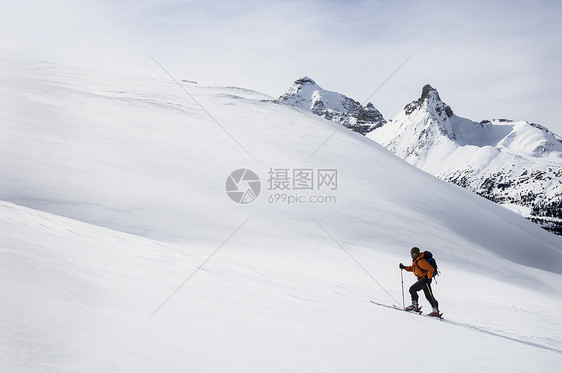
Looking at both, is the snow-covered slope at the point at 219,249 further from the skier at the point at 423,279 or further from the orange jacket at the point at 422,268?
the orange jacket at the point at 422,268

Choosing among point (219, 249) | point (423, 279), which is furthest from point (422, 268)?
point (219, 249)

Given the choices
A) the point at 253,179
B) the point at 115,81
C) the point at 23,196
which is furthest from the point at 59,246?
the point at 115,81

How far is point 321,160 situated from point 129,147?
12.8 m

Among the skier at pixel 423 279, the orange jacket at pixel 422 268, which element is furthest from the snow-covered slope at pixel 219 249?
the orange jacket at pixel 422 268

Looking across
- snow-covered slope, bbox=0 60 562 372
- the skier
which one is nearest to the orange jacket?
the skier

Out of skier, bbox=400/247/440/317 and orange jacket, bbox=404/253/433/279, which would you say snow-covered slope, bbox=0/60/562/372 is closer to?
skier, bbox=400/247/440/317

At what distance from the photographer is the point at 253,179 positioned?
21.5m

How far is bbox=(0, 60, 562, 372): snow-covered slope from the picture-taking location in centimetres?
440

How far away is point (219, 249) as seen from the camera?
13.3 metres

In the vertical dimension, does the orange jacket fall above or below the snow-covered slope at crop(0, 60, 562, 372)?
above

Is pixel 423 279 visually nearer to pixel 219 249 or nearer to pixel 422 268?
pixel 422 268

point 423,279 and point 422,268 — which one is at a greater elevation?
point 422,268

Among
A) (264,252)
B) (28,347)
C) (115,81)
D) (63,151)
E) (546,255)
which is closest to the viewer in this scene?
(28,347)

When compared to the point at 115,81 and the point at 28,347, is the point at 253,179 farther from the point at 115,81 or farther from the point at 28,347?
the point at 115,81
